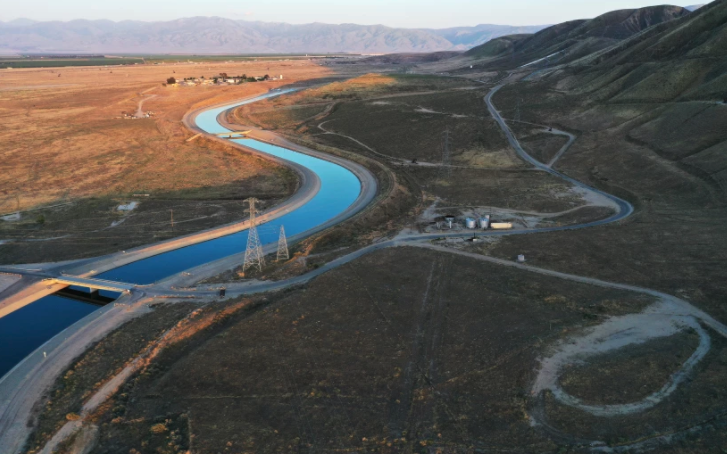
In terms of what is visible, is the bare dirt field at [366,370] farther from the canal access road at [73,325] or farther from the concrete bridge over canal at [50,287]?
the concrete bridge over canal at [50,287]

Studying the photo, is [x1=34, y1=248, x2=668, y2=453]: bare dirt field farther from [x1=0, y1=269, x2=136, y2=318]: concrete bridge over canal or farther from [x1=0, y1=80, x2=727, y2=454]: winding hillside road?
[x1=0, y1=269, x2=136, y2=318]: concrete bridge over canal

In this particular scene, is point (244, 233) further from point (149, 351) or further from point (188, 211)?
point (149, 351)

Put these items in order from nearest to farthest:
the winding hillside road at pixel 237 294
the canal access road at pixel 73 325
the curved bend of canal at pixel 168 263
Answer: the winding hillside road at pixel 237 294, the canal access road at pixel 73 325, the curved bend of canal at pixel 168 263

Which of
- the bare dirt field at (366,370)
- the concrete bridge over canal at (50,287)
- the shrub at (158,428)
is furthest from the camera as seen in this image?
the concrete bridge over canal at (50,287)

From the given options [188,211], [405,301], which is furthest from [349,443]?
[188,211]

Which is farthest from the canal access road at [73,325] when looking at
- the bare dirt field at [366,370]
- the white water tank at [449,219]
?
the white water tank at [449,219]

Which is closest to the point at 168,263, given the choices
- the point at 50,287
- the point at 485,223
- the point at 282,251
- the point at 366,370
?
the point at 50,287

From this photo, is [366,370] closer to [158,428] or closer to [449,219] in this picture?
[158,428]

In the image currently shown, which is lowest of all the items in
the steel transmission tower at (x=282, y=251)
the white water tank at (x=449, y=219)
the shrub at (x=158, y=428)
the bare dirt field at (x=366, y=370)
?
the shrub at (x=158, y=428)
